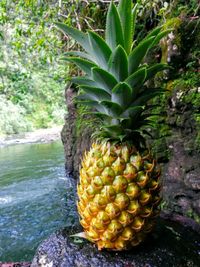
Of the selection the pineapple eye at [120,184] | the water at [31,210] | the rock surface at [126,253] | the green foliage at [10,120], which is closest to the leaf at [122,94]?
the pineapple eye at [120,184]

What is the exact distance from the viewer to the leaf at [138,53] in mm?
1456

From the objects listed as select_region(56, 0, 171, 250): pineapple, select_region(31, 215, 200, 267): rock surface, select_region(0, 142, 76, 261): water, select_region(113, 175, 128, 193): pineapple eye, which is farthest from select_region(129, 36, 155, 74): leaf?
select_region(0, 142, 76, 261): water

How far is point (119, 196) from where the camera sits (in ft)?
4.82

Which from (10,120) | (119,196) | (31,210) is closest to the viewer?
(119,196)

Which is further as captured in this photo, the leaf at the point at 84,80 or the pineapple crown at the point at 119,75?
the leaf at the point at 84,80

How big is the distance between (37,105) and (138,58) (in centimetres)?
2334

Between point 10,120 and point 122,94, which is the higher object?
point 122,94

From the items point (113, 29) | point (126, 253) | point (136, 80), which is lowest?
point (126, 253)

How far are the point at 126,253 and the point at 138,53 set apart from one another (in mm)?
1100

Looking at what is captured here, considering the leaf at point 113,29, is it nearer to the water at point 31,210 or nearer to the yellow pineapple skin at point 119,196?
the yellow pineapple skin at point 119,196

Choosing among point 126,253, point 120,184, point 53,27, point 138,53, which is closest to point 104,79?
point 138,53

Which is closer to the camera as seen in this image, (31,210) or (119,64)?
(119,64)

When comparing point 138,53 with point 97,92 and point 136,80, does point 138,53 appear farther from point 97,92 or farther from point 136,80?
point 97,92

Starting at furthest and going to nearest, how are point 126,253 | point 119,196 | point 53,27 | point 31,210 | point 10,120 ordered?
point 10,120
point 53,27
point 31,210
point 126,253
point 119,196
